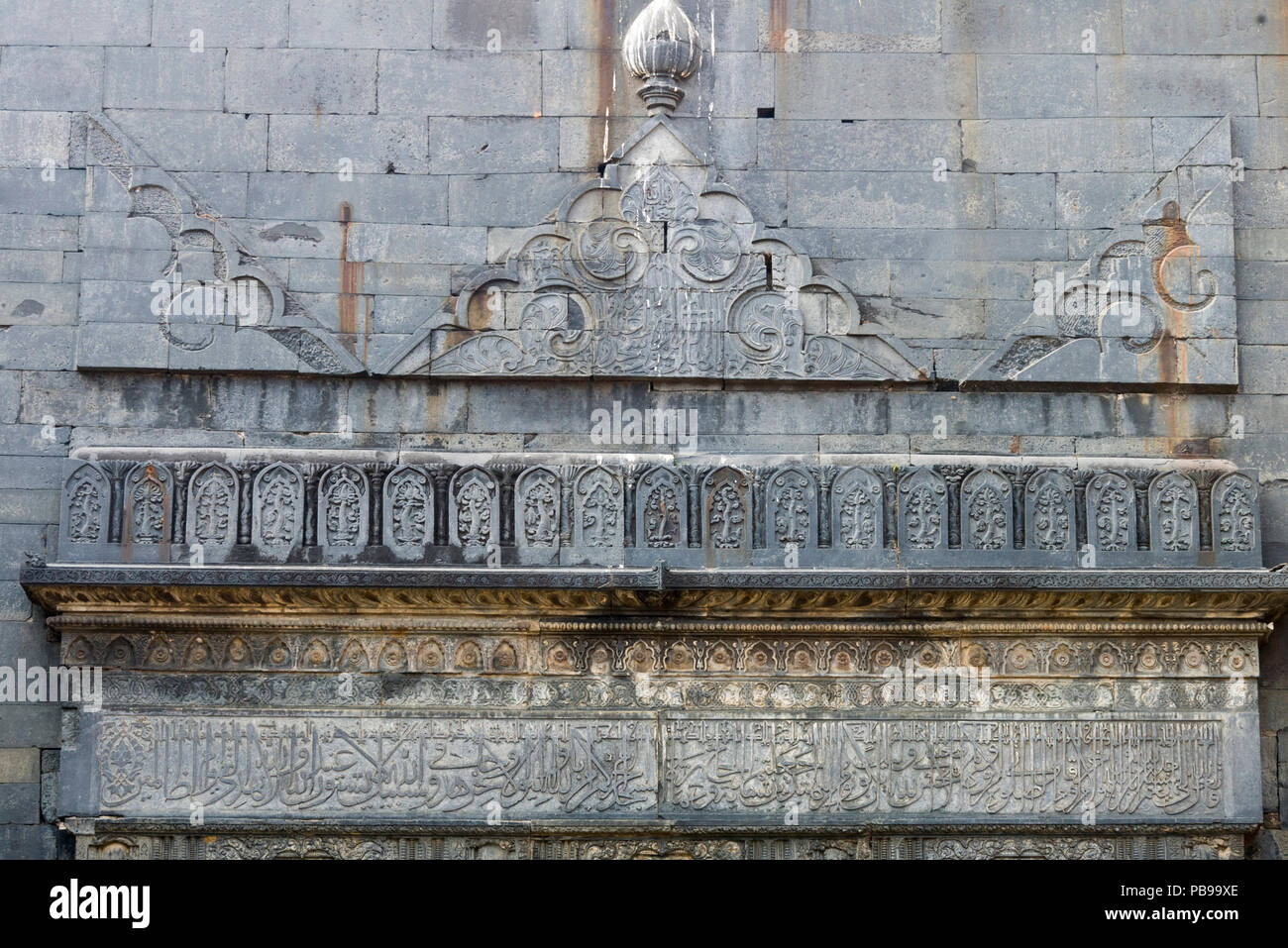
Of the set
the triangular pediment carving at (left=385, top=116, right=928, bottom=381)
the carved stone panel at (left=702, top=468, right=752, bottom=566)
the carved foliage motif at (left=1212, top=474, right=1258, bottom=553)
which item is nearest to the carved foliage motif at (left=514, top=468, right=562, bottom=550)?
the triangular pediment carving at (left=385, top=116, right=928, bottom=381)

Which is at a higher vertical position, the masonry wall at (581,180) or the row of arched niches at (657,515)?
the masonry wall at (581,180)

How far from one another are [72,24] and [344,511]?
3107 mm

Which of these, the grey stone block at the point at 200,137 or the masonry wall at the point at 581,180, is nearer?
the masonry wall at the point at 581,180

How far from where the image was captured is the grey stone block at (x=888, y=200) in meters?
10.6

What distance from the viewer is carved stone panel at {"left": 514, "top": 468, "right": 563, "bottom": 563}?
9984 millimetres

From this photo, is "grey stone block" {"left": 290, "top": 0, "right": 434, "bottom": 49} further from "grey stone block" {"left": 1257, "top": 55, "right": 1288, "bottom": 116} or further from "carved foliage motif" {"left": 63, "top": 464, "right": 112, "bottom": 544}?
"grey stone block" {"left": 1257, "top": 55, "right": 1288, "bottom": 116}

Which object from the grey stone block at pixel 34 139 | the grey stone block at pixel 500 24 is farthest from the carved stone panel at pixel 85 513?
the grey stone block at pixel 500 24

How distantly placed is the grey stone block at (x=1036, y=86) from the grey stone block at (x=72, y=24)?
459cm

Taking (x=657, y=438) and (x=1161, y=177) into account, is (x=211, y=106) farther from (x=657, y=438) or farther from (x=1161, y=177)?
(x=1161, y=177)

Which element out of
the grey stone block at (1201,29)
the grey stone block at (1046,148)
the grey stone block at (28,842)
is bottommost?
the grey stone block at (28,842)

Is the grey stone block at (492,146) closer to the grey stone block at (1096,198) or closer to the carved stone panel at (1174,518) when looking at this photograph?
the grey stone block at (1096,198)

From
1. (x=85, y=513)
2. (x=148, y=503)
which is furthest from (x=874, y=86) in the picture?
(x=85, y=513)

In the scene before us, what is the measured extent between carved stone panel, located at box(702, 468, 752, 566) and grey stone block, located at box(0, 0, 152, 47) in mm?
3932
